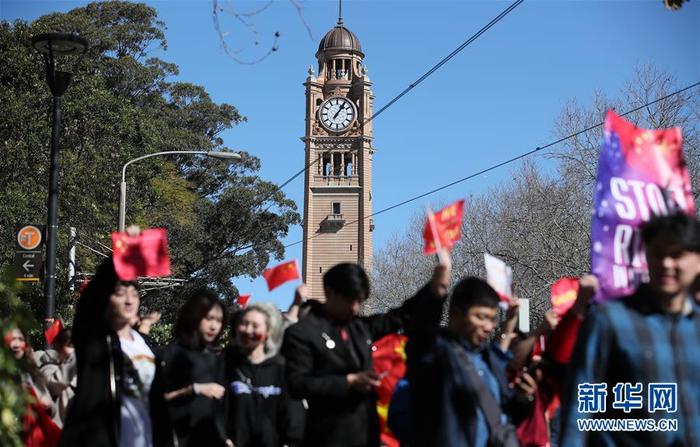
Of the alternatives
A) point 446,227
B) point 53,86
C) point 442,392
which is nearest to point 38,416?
point 446,227

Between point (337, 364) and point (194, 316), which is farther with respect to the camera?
point (194, 316)

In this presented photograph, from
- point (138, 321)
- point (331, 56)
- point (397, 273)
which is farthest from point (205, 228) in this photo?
point (331, 56)

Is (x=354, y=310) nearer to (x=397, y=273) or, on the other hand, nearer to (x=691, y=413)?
(x=691, y=413)

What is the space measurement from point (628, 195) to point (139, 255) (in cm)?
274

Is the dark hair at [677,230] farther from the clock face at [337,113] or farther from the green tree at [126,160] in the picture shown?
the clock face at [337,113]

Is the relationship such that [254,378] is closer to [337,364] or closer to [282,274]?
[337,364]

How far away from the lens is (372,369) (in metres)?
6.55

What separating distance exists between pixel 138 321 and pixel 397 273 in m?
55.3

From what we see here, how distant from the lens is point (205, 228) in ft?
183

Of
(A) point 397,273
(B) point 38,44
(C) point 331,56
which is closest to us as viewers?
(B) point 38,44

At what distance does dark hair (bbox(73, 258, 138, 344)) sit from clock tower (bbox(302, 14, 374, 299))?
100626 mm

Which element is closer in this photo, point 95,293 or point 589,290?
point 589,290

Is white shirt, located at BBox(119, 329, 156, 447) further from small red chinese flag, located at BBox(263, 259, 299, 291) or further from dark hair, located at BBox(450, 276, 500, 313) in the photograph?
small red chinese flag, located at BBox(263, 259, 299, 291)

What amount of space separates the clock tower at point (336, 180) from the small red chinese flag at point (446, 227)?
3950 inches
